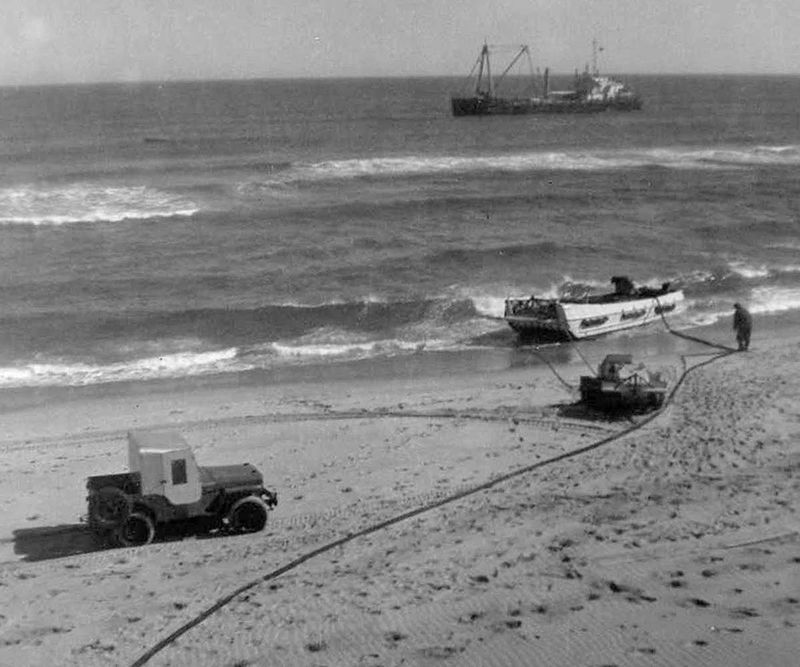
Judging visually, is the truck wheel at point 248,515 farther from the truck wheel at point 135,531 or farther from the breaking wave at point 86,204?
the breaking wave at point 86,204

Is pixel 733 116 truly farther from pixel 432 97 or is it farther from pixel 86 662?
pixel 86 662

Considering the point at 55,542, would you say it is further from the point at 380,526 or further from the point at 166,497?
the point at 380,526

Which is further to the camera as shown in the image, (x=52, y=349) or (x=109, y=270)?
(x=109, y=270)

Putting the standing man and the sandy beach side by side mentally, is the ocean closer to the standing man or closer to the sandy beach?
the standing man

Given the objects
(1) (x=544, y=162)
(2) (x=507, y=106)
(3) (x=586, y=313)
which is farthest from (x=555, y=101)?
(3) (x=586, y=313)

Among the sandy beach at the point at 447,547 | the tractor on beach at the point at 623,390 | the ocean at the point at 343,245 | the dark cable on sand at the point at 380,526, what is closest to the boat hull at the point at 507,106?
the ocean at the point at 343,245

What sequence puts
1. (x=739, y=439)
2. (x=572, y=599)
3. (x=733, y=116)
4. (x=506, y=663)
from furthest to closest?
1. (x=733, y=116)
2. (x=739, y=439)
3. (x=572, y=599)
4. (x=506, y=663)

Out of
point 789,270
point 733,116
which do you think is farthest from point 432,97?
point 789,270
